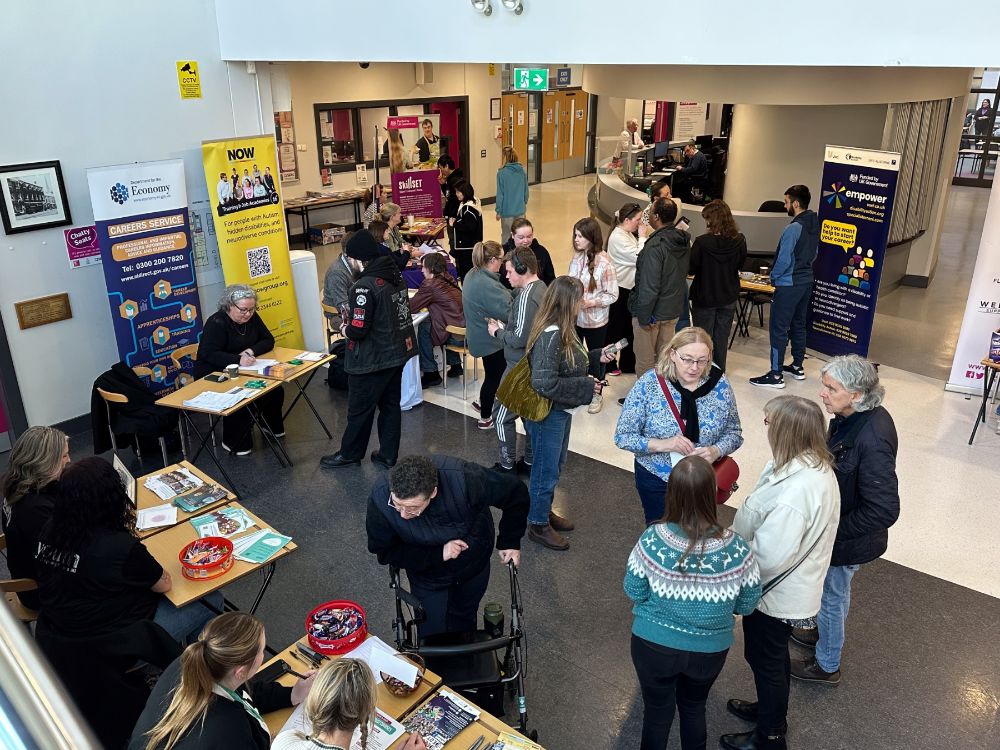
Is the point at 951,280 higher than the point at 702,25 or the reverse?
the reverse

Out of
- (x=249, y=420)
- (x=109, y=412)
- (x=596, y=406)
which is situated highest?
(x=109, y=412)

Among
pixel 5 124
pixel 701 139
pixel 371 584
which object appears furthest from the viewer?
pixel 701 139

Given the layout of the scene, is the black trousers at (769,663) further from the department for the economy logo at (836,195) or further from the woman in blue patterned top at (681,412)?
the department for the economy logo at (836,195)

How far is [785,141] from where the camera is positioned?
10.6 metres

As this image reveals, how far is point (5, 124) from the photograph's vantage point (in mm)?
5500

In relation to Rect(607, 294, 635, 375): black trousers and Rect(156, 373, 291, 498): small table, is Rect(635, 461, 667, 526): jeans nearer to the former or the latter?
Rect(156, 373, 291, 498): small table

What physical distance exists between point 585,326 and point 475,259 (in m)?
1.20

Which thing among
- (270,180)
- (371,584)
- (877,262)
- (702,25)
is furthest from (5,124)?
(877,262)

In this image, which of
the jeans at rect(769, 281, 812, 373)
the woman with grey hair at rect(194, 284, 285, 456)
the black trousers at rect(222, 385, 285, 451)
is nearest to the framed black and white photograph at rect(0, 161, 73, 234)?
the woman with grey hair at rect(194, 284, 285, 456)

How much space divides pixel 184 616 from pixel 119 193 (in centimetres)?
Answer: 373

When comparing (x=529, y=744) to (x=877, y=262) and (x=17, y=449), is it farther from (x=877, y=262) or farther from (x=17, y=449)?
(x=877, y=262)

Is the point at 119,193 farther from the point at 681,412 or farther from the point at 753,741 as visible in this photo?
the point at 753,741

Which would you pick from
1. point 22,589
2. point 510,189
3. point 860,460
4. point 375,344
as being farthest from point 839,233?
point 22,589

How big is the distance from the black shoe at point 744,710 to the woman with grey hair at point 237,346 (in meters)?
3.80
